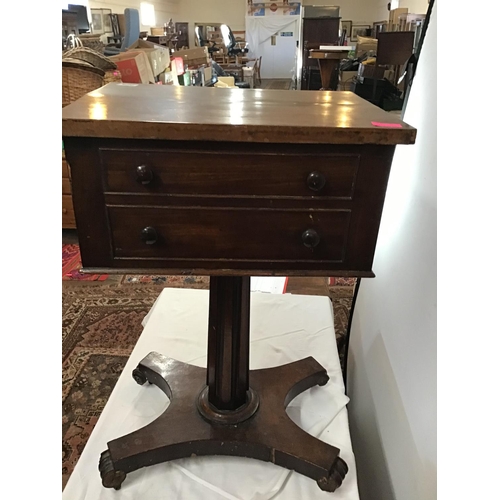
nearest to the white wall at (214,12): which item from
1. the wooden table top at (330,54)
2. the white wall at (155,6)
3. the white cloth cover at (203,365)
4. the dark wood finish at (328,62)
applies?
the white wall at (155,6)

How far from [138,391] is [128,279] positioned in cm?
98

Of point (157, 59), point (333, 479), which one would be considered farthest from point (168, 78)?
point (333, 479)

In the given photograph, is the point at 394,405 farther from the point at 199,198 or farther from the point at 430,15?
the point at 430,15

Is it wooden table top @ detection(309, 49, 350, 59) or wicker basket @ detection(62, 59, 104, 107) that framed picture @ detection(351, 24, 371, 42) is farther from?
wicker basket @ detection(62, 59, 104, 107)

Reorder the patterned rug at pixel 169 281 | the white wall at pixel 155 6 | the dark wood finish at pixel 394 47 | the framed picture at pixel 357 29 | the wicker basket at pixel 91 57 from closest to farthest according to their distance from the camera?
the patterned rug at pixel 169 281
the wicker basket at pixel 91 57
the dark wood finish at pixel 394 47
the white wall at pixel 155 6
the framed picture at pixel 357 29

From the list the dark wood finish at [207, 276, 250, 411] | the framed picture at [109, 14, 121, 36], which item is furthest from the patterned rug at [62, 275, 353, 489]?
the framed picture at [109, 14, 121, 36]

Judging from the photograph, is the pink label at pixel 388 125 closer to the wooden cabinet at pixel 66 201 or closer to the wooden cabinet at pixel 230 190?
the wooden cabinet at pixel 230 190

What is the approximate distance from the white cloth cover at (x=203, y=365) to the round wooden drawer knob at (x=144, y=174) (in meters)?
0.55

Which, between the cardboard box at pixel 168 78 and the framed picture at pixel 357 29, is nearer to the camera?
the cardboard box at pixel 168 78

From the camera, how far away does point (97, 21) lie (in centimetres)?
559

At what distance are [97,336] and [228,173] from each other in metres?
1.15

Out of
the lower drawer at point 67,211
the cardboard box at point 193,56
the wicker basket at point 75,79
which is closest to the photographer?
the wicker basket at point 75,79

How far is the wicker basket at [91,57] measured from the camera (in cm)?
200
